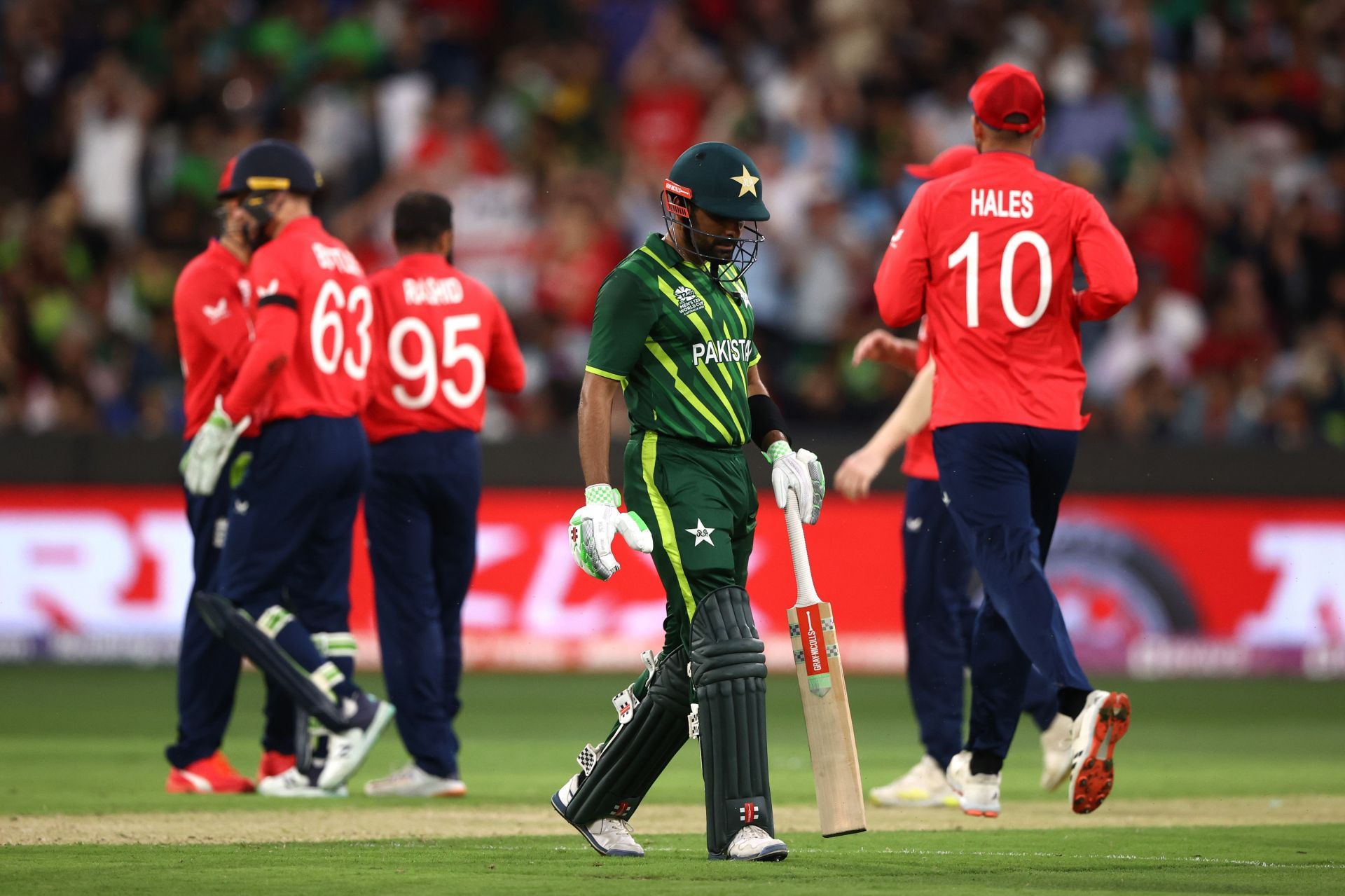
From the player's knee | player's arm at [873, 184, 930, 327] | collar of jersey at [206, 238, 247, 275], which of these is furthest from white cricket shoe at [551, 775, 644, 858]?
collar of jersey at [206, 238, 247, 275]

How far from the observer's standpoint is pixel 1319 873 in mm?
5988

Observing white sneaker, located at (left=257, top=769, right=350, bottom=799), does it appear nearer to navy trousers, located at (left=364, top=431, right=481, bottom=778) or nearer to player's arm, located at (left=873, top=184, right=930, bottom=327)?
navy trousers, located at (left=364, top=431, right=481, bottom=778)

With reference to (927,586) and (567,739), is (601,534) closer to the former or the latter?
(927,586)

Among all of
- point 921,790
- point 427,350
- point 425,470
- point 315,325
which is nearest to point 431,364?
point 427,350

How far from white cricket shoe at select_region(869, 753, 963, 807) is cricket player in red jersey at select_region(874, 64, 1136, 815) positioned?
113 centimetres

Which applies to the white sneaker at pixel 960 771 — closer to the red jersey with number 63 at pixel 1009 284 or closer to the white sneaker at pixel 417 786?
the red jersey with number 63 at pixel 1009 284

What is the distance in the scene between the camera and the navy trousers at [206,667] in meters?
8.59

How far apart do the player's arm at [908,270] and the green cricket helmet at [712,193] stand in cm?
108

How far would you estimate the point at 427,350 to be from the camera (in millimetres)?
8883

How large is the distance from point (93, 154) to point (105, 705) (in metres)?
7.07

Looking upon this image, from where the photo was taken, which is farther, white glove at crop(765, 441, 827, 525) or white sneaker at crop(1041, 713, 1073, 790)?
white sneaker at crop(1041, 713, 1073, 790)

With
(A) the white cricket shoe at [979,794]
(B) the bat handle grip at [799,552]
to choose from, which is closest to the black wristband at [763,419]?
(B) the bat handle grip at [799,552]

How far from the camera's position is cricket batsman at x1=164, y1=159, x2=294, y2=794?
8.59 meters

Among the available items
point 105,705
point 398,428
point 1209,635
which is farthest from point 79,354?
point 1209,635
